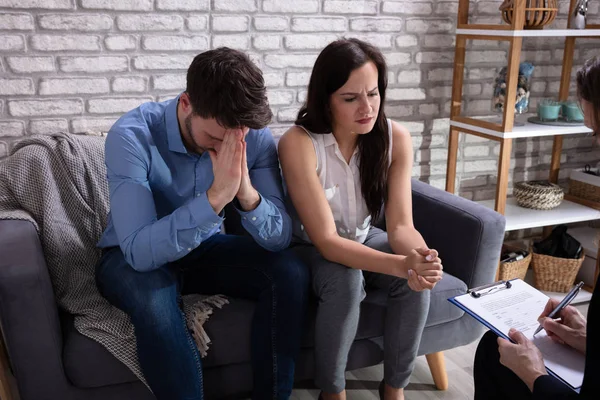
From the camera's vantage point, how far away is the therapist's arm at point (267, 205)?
5.11 feet

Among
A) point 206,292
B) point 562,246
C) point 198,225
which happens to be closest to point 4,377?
point 206,292

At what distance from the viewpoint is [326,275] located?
64.3 inches

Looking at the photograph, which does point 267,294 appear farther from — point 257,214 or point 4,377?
point 4,377

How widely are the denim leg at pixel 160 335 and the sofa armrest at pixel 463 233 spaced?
2.86 ft

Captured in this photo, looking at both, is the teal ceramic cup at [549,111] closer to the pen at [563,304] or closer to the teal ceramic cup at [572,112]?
the teal ceramic cup at [572,112]

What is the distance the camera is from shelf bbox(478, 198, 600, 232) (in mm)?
2574

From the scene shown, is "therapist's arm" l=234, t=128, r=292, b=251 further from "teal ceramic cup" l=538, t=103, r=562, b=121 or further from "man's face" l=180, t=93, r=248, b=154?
"teal ceramic cup" l=538, t=103, r=562, b=121

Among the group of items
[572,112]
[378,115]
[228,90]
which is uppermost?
[228,90]

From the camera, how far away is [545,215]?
266 cm

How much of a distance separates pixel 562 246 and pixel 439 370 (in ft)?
3.47

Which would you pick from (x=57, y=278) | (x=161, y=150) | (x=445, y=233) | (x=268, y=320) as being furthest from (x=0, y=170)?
(x=445, y=233)

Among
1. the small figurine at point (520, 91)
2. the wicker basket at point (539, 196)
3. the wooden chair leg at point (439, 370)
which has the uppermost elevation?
the small figurine at point (520, 91)

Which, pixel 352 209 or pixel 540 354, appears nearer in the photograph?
pixel 540 354

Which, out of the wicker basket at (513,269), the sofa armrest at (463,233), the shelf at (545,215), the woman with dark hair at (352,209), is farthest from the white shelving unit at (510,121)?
the woman with dark hair at (352,209)
